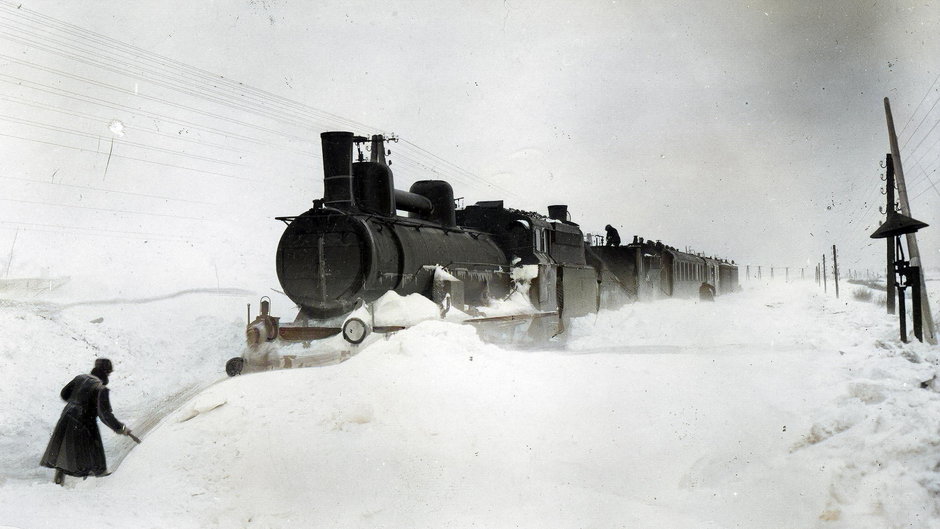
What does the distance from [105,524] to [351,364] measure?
3.15 metres

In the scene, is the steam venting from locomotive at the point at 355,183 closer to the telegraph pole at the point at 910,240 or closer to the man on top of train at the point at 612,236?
the telegraph pole at the point at 910,240

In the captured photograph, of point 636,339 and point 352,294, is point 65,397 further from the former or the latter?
point 636,339

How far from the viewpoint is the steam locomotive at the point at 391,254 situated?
10.0 meters

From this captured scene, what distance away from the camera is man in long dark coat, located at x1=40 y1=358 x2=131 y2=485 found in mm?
6469

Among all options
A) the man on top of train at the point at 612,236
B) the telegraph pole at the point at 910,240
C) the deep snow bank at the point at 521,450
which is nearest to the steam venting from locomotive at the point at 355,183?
the deep snow bank at the point at 521,450

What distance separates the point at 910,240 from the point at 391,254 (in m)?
10.1

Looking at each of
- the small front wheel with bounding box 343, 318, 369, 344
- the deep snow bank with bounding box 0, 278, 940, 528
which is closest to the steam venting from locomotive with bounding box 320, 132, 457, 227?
the small front wheel with bounding box 343, 318, 369, 344

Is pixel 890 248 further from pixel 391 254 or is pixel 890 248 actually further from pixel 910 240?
pixel 391 254

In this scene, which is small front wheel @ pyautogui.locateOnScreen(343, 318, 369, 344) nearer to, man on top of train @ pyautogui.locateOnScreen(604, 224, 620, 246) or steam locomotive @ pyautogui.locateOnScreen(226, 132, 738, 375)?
steam locomotive @ pyautogui.locateOnScreen(226, 132, 738, 375)

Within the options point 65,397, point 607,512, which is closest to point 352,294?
point 65,397

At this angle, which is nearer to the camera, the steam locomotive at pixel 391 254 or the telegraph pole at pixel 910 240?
the steam locomotive at pixel 391 254

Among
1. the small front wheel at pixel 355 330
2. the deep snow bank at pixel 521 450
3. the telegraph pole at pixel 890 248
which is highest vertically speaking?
the telegraph pole at pixel 890 248

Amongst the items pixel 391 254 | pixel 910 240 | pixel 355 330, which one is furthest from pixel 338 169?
pixel 910 240

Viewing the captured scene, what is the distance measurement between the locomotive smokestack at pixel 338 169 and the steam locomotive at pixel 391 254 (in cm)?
2
